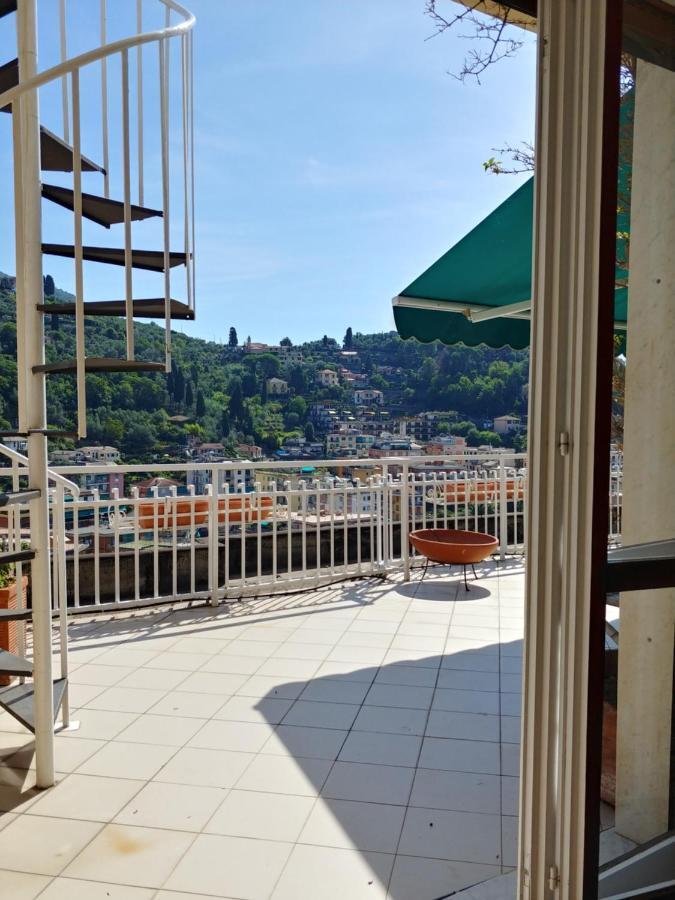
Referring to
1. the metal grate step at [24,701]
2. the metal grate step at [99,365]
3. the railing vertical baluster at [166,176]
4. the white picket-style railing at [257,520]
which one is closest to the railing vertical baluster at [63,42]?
the railing vertical baluster at [166,176]

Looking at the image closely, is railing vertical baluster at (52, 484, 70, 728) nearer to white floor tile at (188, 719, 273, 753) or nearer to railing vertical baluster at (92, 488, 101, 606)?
white floor tile at (188, 719, 273, 753)

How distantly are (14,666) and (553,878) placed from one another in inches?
85.5

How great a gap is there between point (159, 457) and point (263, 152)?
9148 mm

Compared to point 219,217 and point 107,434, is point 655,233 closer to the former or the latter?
point 107,434

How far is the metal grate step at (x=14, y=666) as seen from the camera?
2498 millimetres

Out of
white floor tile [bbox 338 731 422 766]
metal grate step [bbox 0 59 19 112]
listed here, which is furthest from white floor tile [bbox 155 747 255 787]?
metal grate step [bbox 0 59 19 112]

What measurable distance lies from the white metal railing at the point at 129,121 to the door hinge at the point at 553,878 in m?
1.95

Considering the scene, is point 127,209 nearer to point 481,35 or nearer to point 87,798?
point 481,35

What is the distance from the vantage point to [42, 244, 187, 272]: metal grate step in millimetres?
2493

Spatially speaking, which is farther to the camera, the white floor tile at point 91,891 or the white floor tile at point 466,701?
the white floor tile at point 466,701

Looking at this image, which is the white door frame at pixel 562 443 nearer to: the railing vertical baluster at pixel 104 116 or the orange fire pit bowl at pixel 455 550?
the railing vertical baluster at pixel 104 116

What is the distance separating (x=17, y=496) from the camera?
2.29m

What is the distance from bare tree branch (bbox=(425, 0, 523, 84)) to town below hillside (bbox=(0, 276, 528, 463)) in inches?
62.5

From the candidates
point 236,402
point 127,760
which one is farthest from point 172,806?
point 236,402
